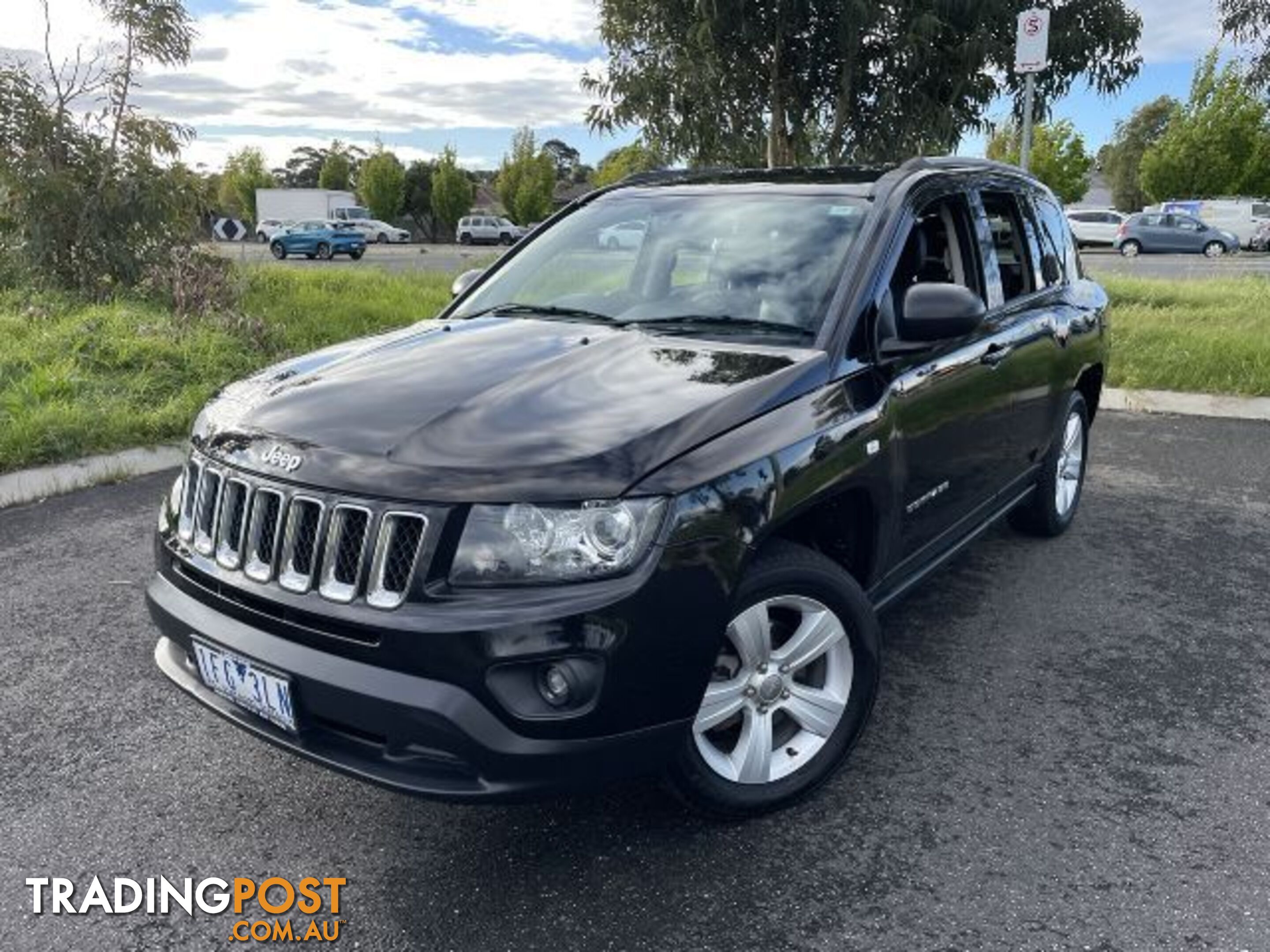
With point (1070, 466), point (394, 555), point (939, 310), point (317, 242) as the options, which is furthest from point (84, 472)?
point (317, 242)

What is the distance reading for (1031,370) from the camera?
4.20 metres

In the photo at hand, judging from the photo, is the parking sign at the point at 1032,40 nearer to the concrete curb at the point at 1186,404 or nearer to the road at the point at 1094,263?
the concrete curb at the point at 1186,404

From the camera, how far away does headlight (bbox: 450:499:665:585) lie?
7.30 ft

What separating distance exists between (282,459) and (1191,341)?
A: 362 inches

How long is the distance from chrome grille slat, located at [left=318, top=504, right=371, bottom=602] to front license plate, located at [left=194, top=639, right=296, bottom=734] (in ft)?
A: 0.81

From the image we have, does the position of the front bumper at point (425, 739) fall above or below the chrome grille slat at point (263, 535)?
below

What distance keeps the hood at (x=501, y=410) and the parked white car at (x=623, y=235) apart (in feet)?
2.55

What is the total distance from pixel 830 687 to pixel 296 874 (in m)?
1.49

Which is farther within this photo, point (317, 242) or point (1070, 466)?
point (317, 242)

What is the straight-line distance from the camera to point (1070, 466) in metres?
5.21

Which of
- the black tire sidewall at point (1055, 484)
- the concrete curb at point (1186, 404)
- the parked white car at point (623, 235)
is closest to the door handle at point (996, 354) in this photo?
the black tire sidewall at point (1055, 484)

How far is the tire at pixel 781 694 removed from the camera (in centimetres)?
254

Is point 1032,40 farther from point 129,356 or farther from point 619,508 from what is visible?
point 619,508

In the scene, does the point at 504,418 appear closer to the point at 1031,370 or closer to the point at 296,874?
the point at 296,874
